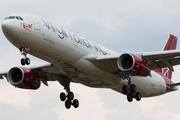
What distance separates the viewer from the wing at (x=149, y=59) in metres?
26.9

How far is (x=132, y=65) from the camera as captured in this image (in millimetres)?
26344

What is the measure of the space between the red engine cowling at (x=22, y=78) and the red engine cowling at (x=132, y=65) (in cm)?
897

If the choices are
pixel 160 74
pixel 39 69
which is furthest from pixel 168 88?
pixel 39 69

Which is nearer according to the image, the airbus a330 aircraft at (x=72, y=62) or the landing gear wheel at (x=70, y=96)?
the airbus a330 aircraft at (x=72, y=62)

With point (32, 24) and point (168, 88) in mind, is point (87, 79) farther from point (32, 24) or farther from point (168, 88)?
point (168, 88)

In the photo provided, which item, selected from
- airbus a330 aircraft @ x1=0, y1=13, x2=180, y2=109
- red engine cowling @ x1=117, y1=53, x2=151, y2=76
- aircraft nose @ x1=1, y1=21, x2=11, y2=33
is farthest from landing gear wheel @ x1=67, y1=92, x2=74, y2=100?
aircraft nose @ x1=1, y1=21, x2=11, y2=33

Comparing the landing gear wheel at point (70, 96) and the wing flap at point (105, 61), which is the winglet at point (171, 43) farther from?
the landing gear wheel at point (70, 96)

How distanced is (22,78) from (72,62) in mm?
6578

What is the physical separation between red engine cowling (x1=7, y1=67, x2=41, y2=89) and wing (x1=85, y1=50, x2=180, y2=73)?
678cm

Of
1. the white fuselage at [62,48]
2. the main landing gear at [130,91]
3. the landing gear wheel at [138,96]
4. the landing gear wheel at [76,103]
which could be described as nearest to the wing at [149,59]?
the white fuselage at [62,48]

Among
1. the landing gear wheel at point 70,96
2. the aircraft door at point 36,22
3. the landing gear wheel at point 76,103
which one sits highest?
the aircraft door at point 36,22

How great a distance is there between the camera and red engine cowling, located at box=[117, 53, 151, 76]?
2631 centimetres

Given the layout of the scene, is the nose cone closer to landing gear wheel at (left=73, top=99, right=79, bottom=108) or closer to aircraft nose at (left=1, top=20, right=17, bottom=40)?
aircraft nose at (left=1, top=20, right=17, bottom=40)

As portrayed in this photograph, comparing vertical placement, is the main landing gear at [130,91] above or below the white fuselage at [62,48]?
below
